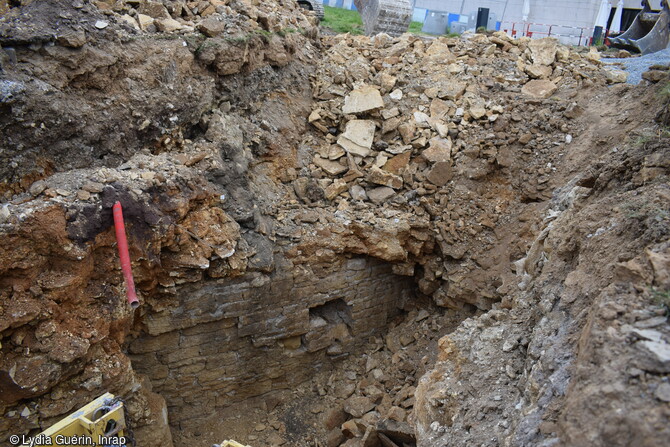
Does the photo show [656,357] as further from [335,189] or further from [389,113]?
[389,113]

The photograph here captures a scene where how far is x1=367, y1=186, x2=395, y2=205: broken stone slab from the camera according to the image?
6570mm

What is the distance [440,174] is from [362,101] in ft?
4.92

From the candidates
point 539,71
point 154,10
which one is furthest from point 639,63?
point 154,10

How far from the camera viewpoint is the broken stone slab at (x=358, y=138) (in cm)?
679

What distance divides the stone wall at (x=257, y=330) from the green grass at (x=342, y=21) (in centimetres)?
663

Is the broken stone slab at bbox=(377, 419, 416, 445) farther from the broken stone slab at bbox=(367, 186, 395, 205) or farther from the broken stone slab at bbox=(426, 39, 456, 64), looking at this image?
the broken stone slab at bbox=(426, 39, 456, 64)

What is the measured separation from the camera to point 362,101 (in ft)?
22.9

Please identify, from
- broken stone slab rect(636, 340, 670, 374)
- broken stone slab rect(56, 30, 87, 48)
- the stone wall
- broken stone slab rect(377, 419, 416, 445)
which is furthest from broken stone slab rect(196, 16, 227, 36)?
broken stone slab rect(636, 340, 670, 374)

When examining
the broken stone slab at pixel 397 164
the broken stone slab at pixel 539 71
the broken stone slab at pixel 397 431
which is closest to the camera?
the broken stone slab at pixel 397 431

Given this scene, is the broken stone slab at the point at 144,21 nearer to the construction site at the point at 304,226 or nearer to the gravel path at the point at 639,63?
the construction site at the point at 304,226

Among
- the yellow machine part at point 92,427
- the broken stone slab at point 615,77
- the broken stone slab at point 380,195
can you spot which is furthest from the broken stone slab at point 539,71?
the yellow machine part at point 92,427

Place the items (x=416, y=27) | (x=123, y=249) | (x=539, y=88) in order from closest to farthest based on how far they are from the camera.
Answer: (x=123, y=249) < (x=539, y=88) < (x=416, y=27)

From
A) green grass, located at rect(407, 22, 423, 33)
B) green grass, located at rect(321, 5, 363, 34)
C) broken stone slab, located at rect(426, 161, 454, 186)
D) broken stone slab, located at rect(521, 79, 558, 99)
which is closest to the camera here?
broken stone slab, located at rect(426, 161, 454, 186)

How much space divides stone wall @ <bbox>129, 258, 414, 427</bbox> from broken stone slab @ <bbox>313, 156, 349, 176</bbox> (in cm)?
119
